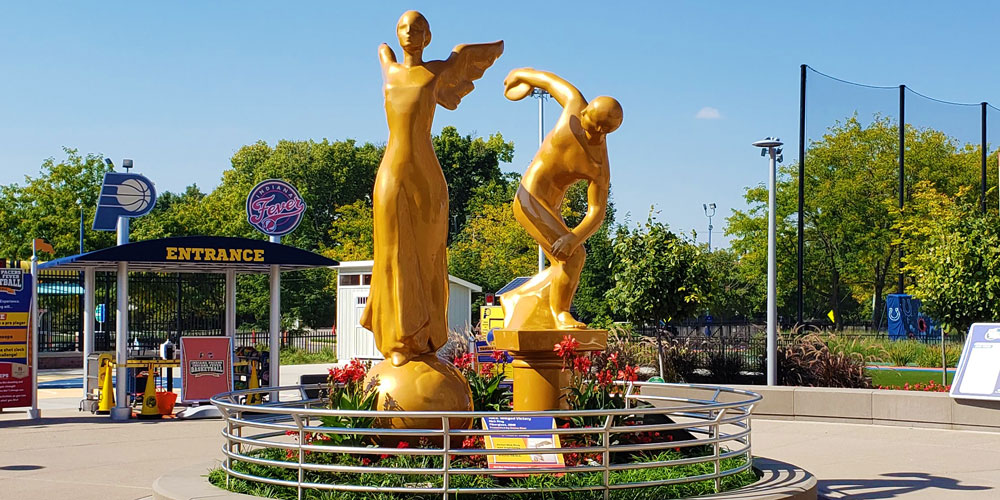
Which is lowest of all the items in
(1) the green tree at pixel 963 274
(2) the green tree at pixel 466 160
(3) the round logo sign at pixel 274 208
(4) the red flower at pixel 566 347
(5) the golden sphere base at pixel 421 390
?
(5) the golden sphere base at pixel 421 390

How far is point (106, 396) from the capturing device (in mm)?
18781

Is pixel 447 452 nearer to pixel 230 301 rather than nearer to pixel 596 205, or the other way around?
pixel 596 205

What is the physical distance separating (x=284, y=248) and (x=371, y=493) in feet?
37.4

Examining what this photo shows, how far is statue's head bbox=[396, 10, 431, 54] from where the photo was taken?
34.1ft

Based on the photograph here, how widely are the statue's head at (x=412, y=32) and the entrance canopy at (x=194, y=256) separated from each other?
8683 mm

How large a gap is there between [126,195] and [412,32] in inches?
→ 637

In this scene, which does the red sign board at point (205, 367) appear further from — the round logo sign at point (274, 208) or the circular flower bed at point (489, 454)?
the circular flower bed at point (489, 454)

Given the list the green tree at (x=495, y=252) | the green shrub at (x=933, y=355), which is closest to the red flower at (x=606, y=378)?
the green shrub at (x=933, y=355)

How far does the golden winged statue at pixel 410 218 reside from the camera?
10109 mm

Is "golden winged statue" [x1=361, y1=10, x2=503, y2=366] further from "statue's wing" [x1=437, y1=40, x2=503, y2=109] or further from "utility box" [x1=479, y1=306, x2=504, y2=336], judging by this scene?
"utility box" [x1=479, y1=306, x2=504, y2=336]

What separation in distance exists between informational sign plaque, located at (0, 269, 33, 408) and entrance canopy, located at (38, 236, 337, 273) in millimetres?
692

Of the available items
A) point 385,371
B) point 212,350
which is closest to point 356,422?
point 385,371

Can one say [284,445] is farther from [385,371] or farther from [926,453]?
[926,453]

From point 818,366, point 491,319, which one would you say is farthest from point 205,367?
point 818,366
